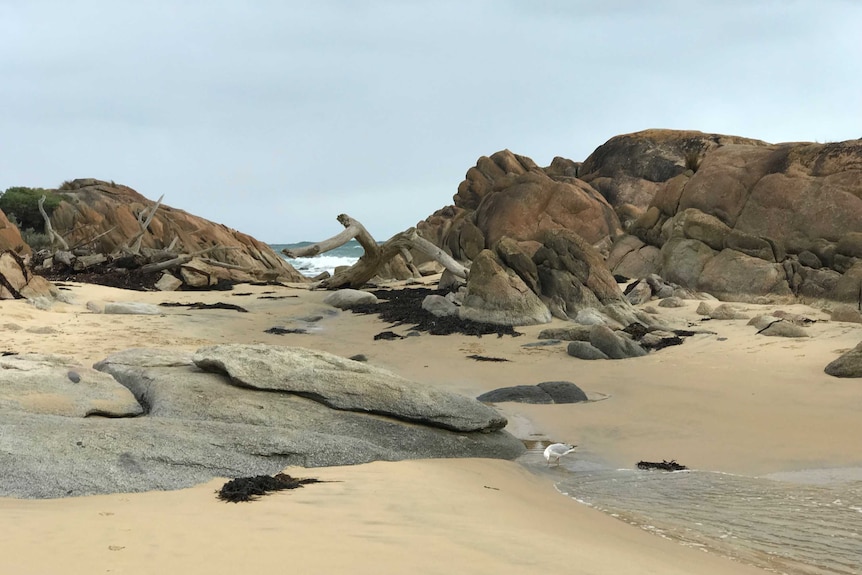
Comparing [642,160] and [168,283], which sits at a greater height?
[642,160]

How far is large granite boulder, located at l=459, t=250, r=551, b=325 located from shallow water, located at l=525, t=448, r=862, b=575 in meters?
8.04

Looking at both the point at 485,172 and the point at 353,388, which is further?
the point at 485,172

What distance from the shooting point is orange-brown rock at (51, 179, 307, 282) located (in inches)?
1353

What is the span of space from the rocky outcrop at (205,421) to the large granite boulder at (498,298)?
7463mm

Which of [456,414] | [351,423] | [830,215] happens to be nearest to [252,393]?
[351,423]

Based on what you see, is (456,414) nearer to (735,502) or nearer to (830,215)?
(735,502)

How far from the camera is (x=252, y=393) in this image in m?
6.46

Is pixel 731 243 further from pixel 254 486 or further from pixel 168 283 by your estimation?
pixel 254 486

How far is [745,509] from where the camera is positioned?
481 cm

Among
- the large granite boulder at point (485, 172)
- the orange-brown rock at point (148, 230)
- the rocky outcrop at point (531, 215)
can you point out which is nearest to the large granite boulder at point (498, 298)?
the rocky outcrop at point (531, 215)

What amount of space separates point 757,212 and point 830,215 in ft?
6.20

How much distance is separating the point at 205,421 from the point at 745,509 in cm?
418

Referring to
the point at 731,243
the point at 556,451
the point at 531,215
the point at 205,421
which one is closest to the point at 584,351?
the point at 556,451

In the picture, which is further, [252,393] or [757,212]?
[757,212]
